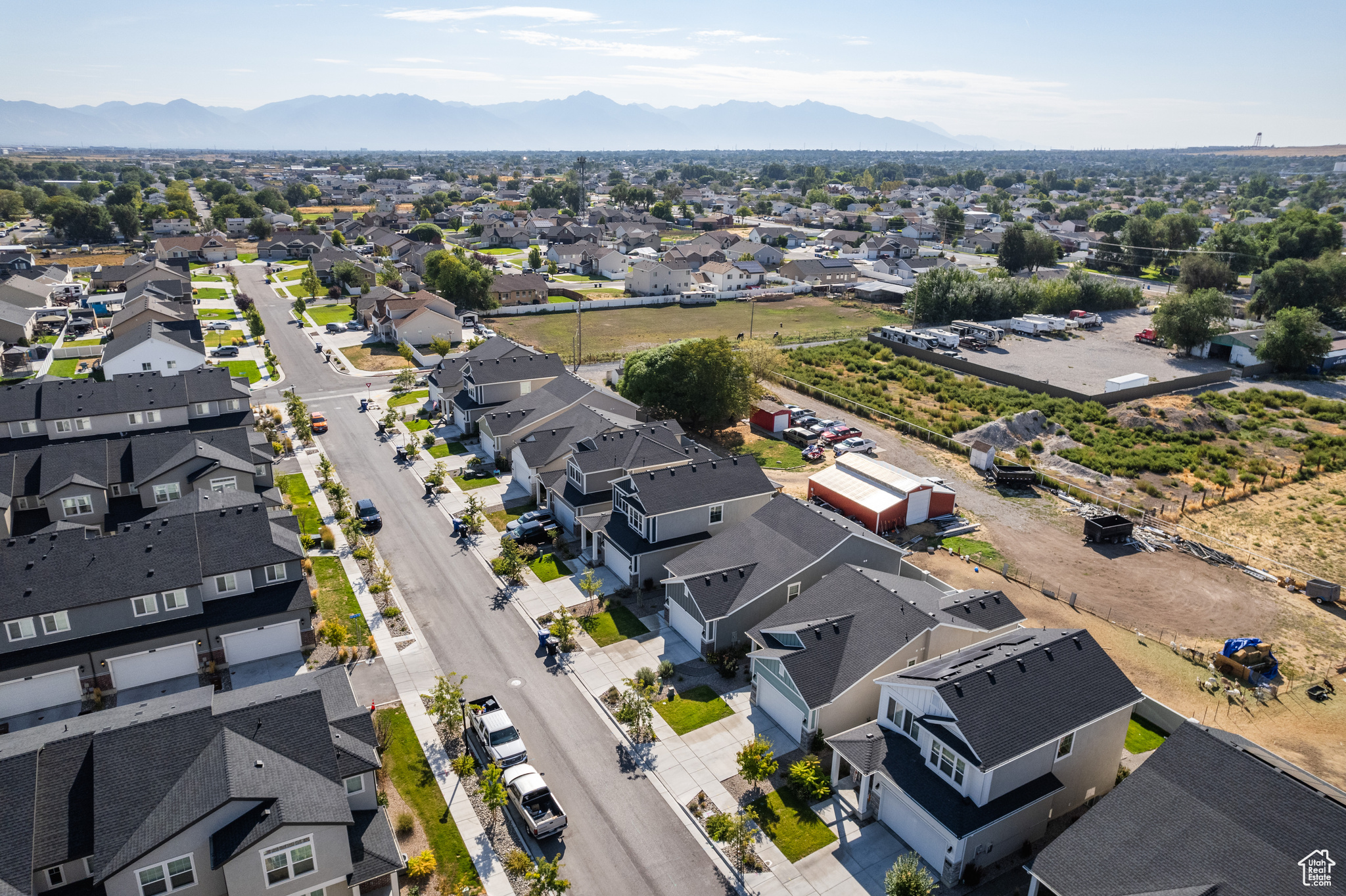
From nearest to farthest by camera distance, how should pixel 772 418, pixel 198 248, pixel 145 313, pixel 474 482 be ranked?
pixel 474 482
pixel 772 418
pixel 145 313
pixel 198 248

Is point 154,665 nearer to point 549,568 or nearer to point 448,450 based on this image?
point 549,568

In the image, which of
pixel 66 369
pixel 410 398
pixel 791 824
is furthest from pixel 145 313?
pixel 791 824

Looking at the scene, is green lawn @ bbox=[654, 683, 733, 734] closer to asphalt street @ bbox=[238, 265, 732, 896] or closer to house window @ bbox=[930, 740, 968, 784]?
asphalt street @ bbox=[238, 265, 732, 896]

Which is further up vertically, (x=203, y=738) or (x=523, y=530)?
(x=203, y=738)

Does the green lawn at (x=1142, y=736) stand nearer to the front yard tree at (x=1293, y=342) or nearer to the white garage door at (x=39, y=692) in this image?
the white garage door at (x=39, y=692)

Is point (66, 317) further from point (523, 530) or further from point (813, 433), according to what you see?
point (813, 433)

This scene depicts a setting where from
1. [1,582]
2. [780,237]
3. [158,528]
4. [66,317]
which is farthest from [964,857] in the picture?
[780,237]

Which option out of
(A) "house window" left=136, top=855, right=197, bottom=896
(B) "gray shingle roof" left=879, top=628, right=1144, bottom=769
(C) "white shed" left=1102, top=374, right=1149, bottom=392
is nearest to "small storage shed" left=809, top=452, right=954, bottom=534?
(B) "gray shingle roof" left=879, top=628, right=1144, bottom=769
